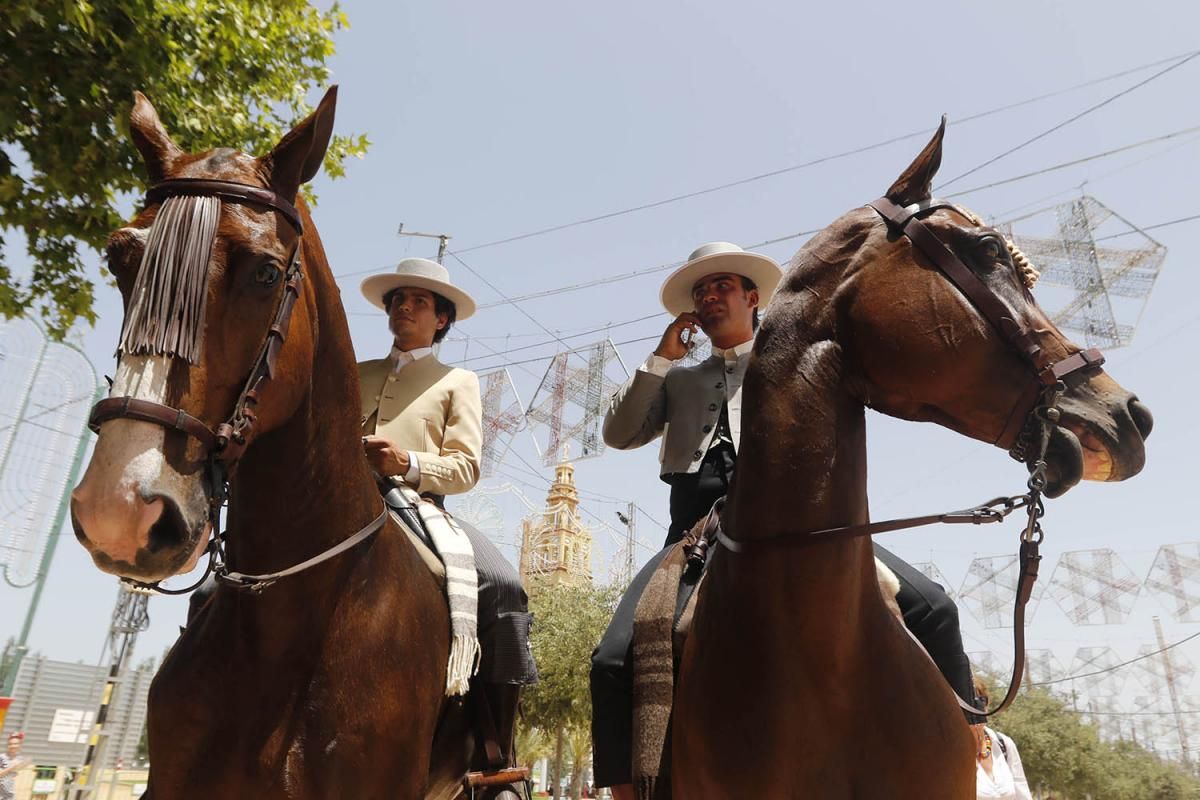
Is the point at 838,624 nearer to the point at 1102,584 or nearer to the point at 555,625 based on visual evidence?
the point at 555,625

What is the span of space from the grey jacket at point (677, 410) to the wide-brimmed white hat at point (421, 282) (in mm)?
1171

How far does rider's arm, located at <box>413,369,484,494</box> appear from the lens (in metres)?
4.03

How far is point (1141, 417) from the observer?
99.9 inches

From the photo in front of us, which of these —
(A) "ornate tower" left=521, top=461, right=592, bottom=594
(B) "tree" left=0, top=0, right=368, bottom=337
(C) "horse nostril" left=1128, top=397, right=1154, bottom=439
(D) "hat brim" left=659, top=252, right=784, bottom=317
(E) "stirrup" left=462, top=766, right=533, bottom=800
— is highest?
(A) "ornate tower" left=521, top=461, right=592, bottom=594

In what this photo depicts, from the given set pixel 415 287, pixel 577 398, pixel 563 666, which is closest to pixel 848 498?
pixel 415 287

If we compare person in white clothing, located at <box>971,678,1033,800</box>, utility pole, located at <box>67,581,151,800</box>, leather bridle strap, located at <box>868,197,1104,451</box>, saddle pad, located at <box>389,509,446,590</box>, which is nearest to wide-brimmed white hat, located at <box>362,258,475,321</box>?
saddle pad, located at <box>389,509,446,590</box>

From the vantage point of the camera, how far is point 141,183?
21.6 feet

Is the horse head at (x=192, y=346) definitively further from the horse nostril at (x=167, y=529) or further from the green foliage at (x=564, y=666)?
the green foliage at (x=564, y=666)

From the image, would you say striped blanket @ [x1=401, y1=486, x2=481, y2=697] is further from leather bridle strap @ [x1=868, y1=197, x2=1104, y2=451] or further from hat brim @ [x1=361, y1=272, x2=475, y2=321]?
leather bridle strap @ [x1=868, y1=197, x2=1104, y2=451]

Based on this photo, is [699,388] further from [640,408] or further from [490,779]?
[490,779]

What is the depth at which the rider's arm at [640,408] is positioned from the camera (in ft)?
13.8

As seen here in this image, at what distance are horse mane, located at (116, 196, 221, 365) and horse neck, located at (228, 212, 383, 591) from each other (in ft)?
1.56

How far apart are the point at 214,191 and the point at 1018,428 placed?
8.40ft

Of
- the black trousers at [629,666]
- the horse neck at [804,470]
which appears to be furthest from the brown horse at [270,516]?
the horse neck at [804,470]
